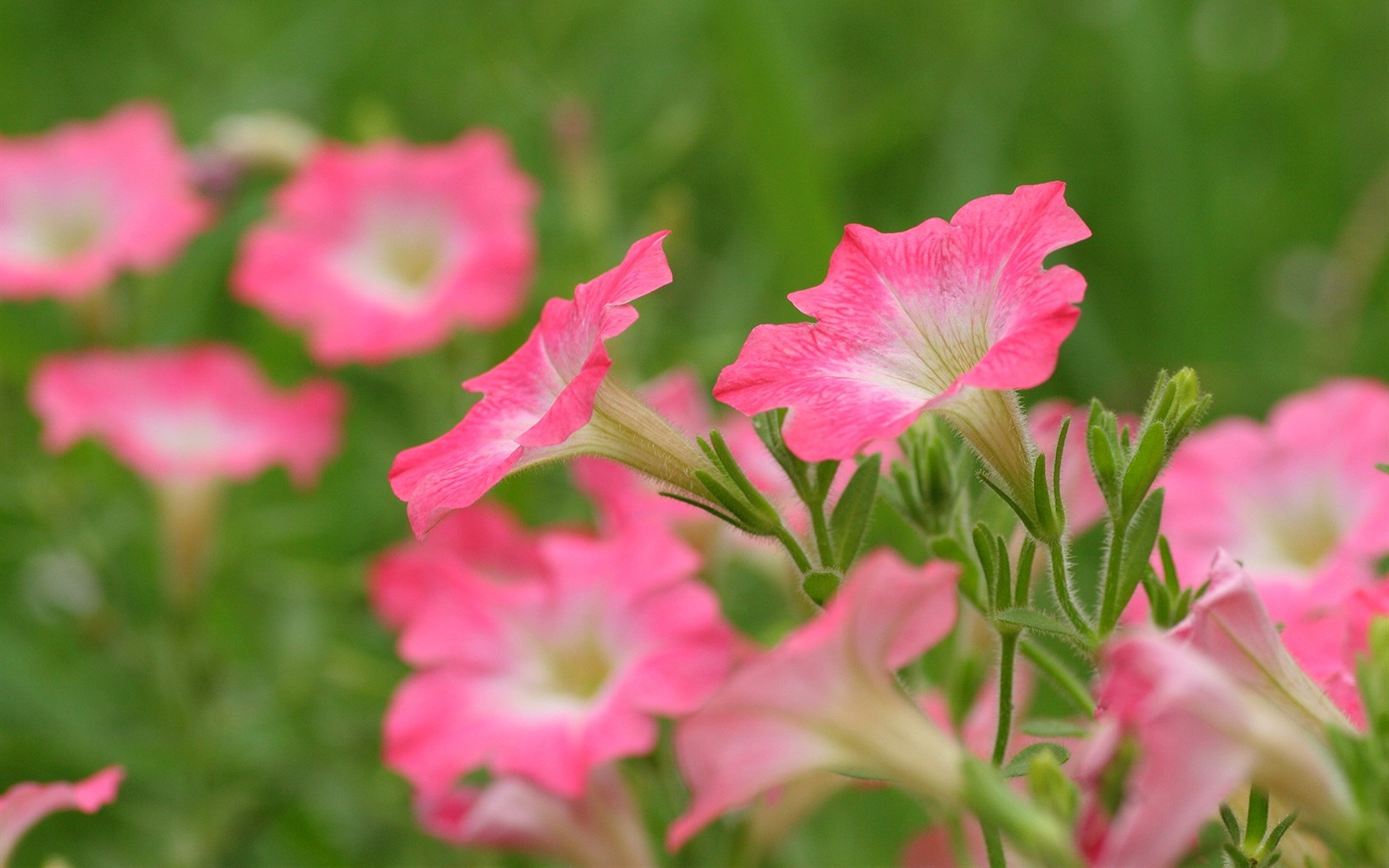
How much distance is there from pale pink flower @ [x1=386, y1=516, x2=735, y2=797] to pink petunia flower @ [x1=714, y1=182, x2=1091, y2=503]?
296 millimetres

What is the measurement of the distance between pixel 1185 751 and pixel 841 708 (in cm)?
13

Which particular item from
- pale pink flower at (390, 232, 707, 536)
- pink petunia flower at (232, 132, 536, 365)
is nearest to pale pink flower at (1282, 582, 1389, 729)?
pale pink flower at (390, 232, 707, 536)

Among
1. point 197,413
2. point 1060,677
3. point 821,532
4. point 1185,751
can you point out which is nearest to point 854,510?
point 821,532

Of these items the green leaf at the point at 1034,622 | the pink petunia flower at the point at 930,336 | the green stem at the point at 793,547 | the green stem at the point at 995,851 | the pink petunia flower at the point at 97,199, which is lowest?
the green stem at the point at 995,851

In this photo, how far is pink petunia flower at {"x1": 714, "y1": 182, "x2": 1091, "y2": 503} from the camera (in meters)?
0.58

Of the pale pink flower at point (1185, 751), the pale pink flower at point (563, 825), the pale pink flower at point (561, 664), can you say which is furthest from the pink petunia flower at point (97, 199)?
the pale pink flower at point (1185, 751)

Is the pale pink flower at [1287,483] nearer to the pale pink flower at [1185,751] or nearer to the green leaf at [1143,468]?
the green leaf at [1143,468]

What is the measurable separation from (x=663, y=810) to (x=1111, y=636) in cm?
58

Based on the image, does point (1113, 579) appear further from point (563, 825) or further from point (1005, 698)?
point (563, 825)

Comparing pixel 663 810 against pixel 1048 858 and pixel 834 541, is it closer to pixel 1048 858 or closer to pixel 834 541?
pixel 834 541

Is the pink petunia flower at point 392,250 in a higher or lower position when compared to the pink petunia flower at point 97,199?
lower

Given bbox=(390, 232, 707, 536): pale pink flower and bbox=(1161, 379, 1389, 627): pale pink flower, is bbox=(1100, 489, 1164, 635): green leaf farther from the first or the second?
bbox=(1161, 379, 1389, 627): pale pink flower

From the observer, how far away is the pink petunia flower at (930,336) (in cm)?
58

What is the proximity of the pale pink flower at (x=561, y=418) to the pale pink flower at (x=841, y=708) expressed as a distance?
0.14m
